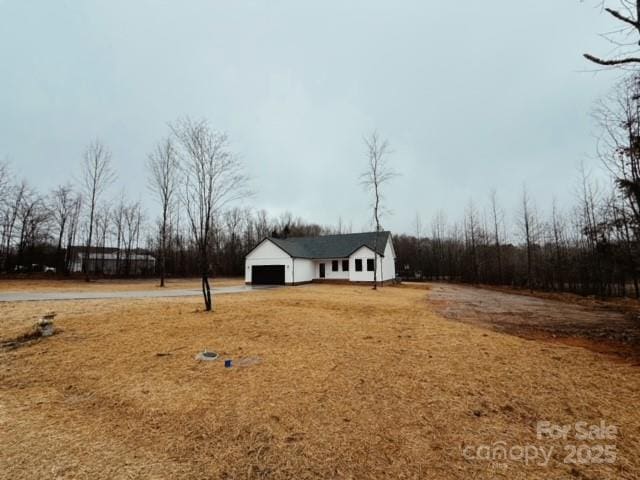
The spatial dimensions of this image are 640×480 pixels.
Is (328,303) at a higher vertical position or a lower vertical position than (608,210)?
lower

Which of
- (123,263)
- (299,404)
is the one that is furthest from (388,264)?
(123,263)

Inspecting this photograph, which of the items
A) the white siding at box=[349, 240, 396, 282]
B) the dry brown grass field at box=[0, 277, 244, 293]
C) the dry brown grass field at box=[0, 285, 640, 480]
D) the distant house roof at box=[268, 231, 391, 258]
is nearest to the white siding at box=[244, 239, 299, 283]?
the distant house roof at box=[268, 231, 391, 258]

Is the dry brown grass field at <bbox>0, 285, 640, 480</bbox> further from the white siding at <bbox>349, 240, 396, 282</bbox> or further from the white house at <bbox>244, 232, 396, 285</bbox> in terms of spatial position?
the white siding at <bbox>349, 240, 396, 282</bbox>

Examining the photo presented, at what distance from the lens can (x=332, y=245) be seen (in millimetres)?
31781

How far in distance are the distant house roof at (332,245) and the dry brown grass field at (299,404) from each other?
2065 centimetres

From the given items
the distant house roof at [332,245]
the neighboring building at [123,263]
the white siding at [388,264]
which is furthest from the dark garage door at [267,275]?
the neighboring building at [123,263]

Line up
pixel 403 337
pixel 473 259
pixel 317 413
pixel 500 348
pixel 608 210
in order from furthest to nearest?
pixel 473 259 → pixel 608 210 → pixel 403 337 → pixel 500 348 → pixel 317 413

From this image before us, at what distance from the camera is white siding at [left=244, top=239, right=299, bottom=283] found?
26641 mm

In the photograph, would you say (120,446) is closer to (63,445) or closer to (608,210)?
(63,445)

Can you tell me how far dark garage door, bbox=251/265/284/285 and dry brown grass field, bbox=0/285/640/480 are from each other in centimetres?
1918

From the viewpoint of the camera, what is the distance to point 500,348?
6.42 m

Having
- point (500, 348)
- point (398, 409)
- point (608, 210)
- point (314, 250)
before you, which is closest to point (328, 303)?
point (500, 348)

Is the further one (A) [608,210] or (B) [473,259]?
(B) [473,259]

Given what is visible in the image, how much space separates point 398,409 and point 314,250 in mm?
28225
